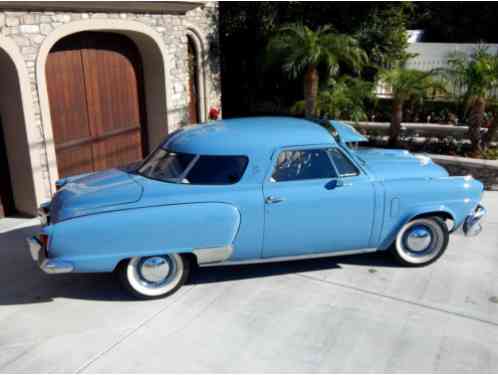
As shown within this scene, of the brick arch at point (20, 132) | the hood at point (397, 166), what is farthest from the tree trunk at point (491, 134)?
the brick arch at point (20, 132)

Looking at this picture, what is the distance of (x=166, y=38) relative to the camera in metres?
9.78

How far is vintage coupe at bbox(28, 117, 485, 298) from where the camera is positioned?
16.2 feet

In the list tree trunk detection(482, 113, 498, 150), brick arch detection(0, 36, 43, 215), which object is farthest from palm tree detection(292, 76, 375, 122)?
brick arch detection(0, 36, 43, 215)

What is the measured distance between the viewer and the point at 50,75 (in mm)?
7984

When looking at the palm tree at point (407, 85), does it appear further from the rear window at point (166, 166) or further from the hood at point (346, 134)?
the rear window at point (166, 166)

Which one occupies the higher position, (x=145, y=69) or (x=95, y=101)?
(x=145, y=69)

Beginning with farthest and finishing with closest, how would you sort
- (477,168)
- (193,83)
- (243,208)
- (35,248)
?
(193,83) < (477,168) < (243,208) < (35,248)

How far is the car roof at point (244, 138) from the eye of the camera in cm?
536

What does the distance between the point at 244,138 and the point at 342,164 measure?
1090 mm

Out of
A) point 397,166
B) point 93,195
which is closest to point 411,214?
point 397,166

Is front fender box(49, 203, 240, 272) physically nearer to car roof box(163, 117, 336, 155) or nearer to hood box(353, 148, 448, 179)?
car roof box(163, 117, 336, 155)

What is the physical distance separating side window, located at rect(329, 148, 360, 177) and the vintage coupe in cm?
1

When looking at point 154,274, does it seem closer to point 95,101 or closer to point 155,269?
point 155,269

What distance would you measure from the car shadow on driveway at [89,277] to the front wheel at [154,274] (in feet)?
0.75
